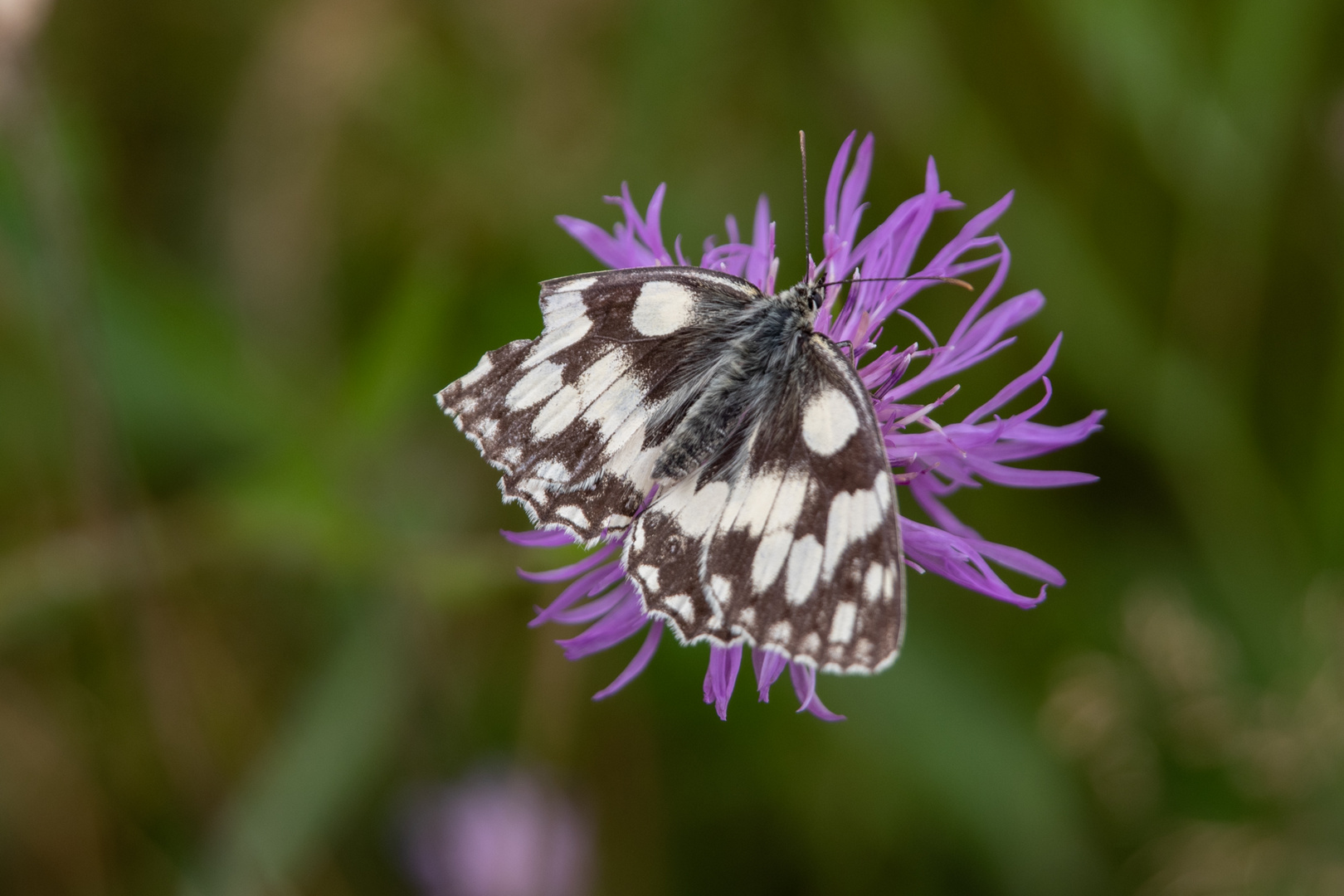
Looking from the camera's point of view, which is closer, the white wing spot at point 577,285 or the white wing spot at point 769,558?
the white wing spot at point 769,558

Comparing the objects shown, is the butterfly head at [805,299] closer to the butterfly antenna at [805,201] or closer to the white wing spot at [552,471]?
the butterfly antenna at [805,201]

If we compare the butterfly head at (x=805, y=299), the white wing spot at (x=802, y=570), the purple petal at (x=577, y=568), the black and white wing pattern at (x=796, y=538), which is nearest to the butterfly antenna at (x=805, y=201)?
the butterfly head at (x=805, y=299)

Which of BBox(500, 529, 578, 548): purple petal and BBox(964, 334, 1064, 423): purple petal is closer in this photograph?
BBox(964, 334, 1064, 423): purple petal

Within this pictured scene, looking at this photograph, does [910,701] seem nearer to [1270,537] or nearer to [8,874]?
[1270,537]

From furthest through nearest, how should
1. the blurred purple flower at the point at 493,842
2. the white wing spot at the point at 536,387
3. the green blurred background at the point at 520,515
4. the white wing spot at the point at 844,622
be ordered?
the blurred purple flower at the point at 493,842
the green blurred background at the point at 520,515
the white wing spot at the point at 536,387
the white wing spot at the point at 844,622

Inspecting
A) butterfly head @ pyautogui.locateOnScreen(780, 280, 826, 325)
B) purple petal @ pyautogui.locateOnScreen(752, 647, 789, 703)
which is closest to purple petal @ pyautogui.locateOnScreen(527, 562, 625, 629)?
purple petal @ pyautogui.locateOnScreen(752, 647, 789, 703)

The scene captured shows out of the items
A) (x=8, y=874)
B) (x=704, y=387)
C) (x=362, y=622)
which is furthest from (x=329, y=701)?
(x=704, y=387)

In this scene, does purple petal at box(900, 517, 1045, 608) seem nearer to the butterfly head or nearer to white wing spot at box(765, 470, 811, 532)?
white wing spot at box(765, 470, 811, 532)
